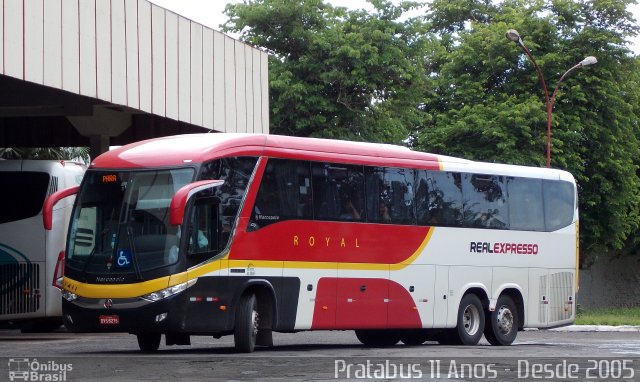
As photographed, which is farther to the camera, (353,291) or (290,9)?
(290,9)

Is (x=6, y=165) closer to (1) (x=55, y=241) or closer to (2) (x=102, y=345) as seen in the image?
(1) (x=55, y=241)

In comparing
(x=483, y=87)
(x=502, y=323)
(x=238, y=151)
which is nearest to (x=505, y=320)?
(x=502, y=323)

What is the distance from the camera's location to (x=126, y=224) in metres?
17.3

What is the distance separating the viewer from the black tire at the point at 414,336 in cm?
2275

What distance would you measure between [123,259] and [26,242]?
8587mm

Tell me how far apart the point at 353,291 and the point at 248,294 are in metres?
2.44

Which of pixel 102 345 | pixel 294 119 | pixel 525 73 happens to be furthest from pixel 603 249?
pixel 102 345

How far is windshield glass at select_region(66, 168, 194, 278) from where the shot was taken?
1714 centimetres

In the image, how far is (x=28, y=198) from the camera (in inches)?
997

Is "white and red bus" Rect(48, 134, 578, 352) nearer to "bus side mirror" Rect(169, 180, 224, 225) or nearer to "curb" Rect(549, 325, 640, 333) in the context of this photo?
"bus side mirror" Rect(169, 180, 224, 225)

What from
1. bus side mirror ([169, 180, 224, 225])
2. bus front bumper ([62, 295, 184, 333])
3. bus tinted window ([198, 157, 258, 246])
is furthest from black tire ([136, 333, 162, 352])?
bus side mirror ([169, 180, 224, 225])

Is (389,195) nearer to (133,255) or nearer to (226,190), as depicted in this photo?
(226,190)

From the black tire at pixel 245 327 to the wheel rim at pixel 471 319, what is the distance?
5695mm

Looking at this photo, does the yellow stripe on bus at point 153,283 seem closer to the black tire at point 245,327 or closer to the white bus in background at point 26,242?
the black tire at point 245,327
